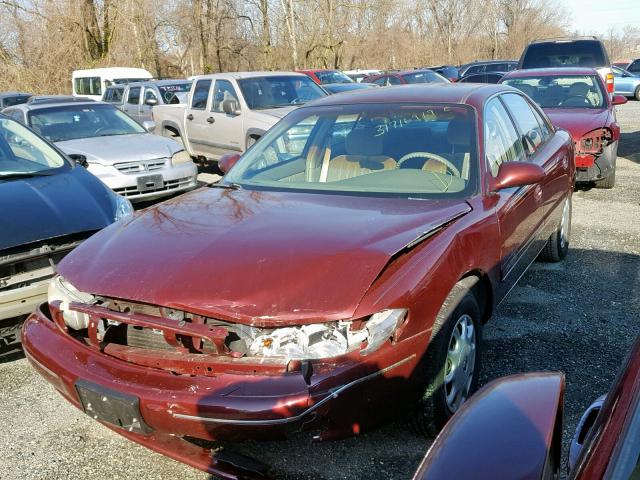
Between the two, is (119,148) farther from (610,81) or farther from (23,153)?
(610,81)

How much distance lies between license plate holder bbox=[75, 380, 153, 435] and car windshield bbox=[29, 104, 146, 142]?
7.10 metres

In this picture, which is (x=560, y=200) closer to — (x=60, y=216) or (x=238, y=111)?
(x=60, y=216)

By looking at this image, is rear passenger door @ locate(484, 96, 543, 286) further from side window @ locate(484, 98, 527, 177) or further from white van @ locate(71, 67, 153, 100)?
white van @ locate(71, 67, 153, 100)

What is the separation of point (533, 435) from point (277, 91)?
9.39m

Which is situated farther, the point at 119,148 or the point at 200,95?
the point at 200,95

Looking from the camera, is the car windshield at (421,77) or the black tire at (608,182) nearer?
the black tire at (608,182)

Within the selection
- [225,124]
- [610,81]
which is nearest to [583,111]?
[610,81]

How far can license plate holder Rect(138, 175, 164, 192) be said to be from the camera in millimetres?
8359

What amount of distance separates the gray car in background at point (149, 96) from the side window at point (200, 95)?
3278mm

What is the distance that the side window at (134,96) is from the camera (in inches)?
609

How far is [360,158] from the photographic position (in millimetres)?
4016

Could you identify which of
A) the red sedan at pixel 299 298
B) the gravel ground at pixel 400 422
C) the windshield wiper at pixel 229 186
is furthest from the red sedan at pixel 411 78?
the red sedan at pixel 299 298

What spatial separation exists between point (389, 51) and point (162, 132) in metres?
30.4

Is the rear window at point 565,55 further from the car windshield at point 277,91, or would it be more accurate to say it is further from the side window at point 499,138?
the side window at point 499,138
